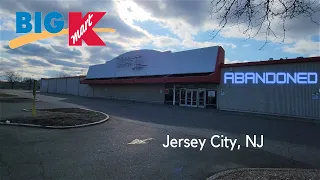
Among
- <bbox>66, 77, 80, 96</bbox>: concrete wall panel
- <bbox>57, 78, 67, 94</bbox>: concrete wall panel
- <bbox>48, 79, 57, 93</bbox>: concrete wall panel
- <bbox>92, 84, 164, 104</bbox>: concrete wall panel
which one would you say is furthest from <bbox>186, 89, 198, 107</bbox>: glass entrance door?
<bbox>48, 79, 57, 93</bbox>: concrete wall panel

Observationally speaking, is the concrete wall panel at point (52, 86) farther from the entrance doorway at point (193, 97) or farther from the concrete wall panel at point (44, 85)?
the entrance doorway at point (193, 97)

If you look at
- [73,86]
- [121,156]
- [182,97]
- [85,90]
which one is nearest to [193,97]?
[182,97]

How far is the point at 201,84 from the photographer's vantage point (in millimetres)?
27250

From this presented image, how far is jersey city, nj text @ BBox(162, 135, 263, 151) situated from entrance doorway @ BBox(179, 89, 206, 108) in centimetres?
1708

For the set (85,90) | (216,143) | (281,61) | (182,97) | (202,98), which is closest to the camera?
(216,143)

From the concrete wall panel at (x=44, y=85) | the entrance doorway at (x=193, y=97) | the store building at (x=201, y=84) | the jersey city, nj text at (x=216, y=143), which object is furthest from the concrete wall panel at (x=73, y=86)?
the jersey city, nj text at (x=216, y=143)

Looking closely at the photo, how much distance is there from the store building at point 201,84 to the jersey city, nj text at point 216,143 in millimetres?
12364

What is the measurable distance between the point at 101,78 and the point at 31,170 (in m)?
38.6

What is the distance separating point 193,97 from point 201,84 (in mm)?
1975

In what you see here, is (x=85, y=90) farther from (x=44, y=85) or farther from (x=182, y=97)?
(x=44, y=85)

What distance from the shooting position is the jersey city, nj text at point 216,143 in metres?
8.30

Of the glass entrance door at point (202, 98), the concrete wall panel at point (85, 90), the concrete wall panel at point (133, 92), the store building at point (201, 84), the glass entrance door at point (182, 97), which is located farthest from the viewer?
the concrete wall panel at point (85, 90)

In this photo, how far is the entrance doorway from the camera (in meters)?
27.2

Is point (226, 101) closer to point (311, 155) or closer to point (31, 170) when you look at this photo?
point (311, 155)
